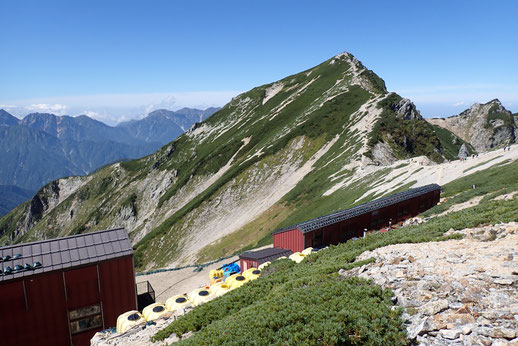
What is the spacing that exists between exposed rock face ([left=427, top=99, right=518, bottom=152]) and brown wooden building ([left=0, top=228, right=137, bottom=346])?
7427 inches

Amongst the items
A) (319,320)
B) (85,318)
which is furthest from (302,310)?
(85,318)

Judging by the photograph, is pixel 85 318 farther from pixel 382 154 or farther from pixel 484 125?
pixel 484 125

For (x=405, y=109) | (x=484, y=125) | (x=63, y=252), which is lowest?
(x=63, y=252)

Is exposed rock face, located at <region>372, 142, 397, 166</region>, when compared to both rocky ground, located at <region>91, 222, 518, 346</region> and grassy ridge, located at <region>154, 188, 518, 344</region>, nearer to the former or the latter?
grassy ridge, located at <region>154, 188, 518, 344</region>

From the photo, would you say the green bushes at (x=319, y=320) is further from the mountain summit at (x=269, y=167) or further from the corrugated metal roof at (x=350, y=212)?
the mountain summit at (x=269, y=167)

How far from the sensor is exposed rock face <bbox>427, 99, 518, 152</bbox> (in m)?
161

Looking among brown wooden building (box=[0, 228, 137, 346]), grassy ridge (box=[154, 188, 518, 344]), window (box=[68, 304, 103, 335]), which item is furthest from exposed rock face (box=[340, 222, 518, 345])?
window (box=[68, 304, 103, 335])

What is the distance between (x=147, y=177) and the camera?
144500 millimetres

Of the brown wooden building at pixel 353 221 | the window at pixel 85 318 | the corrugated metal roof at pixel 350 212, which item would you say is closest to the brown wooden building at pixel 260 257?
the brown wooden building at pixel 353 221

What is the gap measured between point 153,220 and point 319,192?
70.5 meters

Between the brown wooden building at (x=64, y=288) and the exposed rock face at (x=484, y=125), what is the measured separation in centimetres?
18865

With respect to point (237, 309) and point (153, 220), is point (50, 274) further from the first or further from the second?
point (153, 220)

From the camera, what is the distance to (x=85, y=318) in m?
22.2

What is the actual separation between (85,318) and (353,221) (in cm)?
2547
